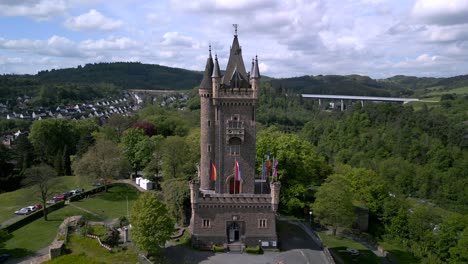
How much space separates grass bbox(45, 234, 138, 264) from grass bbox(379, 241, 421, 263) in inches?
1191

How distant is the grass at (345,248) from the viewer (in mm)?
41750

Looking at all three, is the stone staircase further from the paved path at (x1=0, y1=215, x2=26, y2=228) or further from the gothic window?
the paved path at (x1=0, y1=215, x2=26, y2=228)

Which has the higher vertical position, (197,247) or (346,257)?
(197,247)

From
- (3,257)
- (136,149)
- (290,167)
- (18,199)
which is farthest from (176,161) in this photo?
(3,257)

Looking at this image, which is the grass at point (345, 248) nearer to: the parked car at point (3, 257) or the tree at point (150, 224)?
the tree at point (150, 224)

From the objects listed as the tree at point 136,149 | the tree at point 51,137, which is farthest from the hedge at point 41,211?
the tree at point 51,137

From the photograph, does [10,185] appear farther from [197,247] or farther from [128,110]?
[128,110]

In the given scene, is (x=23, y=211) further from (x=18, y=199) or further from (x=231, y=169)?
(x=231, y=169)

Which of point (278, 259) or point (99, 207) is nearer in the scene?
point (278, 259)

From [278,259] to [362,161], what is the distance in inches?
2104

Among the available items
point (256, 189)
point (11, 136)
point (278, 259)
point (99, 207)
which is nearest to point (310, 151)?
point (256, 189)

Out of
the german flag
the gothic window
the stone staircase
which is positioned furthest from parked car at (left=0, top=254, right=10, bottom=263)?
the stone staircase

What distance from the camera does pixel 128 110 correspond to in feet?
537

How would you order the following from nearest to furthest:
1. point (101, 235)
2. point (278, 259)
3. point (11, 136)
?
point (278, 259)
point (101, 235)
point (11, 136)
